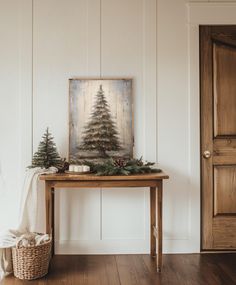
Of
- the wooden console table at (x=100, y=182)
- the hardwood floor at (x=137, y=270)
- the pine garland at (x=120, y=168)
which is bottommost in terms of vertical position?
the hardwood floor at (x=137, y=270)

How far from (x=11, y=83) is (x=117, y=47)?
1.13 metres

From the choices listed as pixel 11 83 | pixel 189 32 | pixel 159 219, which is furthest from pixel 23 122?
pixel 189 32

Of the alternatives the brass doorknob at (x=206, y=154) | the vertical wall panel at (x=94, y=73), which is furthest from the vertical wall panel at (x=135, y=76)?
the brass doorknob at (x=206, y=154)

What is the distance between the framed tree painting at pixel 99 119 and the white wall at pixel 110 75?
90 mm

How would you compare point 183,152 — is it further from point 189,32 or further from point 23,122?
point 23,122

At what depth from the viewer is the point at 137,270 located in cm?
308

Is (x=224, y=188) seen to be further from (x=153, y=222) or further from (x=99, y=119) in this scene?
(x=99, y=119)

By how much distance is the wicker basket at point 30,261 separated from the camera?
283 cm

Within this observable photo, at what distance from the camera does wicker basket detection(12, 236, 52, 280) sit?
9.29 feet

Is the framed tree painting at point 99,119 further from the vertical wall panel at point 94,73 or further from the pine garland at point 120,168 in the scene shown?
the pine garland at point 120,168

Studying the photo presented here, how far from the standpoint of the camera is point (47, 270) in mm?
2980

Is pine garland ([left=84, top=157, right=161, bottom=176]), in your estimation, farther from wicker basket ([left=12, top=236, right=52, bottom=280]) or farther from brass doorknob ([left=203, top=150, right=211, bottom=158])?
wicker basket ([left=12, top=236, right=52, bottom=280])

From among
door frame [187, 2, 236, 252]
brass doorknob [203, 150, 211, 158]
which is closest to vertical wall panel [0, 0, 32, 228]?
door frame [187, 2, 236, 252]

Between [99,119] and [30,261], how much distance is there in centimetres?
147
